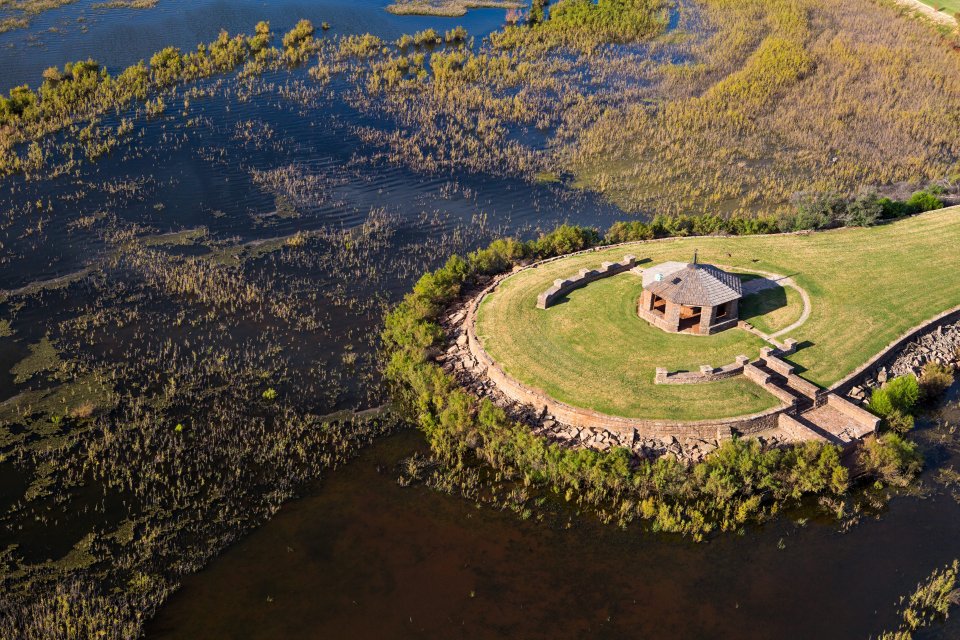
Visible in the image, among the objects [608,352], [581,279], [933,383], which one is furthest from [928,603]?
[581,279]

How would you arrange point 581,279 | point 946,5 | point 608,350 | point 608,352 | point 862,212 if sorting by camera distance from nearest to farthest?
point 608,352 → point 608,350 → point 581,279 → point 862,212 → point 946,5

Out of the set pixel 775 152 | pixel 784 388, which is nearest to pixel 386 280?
pixel 784 388

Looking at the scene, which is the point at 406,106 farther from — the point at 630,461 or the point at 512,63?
the point at 630,461

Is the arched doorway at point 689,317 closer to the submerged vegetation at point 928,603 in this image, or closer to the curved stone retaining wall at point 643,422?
the curved stone retaining wall at point 643,422

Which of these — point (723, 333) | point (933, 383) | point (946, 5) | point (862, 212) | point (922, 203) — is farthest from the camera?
point (946, 5)

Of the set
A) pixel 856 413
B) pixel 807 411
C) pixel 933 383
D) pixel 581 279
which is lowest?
pixel 933 383

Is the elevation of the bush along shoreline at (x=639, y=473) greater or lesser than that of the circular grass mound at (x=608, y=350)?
lesser

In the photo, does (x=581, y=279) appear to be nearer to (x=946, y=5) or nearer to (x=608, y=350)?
(x=608, y=350)

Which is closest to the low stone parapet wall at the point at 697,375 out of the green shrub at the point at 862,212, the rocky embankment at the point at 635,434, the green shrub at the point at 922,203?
the rocky embankment at the point at 635,434
